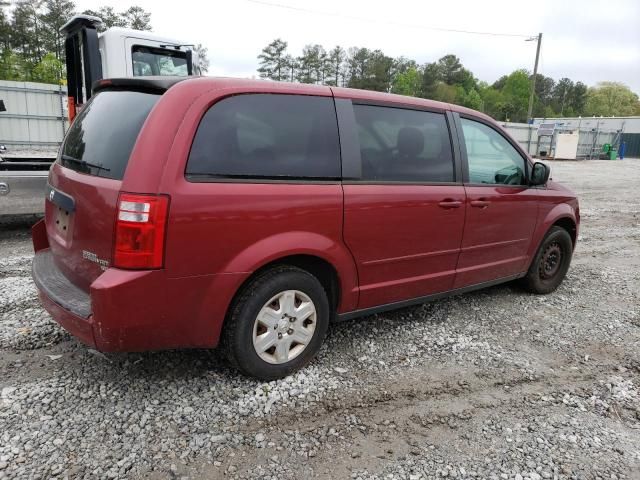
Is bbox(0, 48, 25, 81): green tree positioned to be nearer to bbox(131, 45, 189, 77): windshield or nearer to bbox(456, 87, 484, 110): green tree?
bbox(131, 45, 189, 77): windshield

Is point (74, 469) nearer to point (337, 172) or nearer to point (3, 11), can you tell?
point (337, 172)

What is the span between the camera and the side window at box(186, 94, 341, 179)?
8.72 ft

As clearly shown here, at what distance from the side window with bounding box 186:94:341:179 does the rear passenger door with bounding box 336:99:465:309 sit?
0.14 metres

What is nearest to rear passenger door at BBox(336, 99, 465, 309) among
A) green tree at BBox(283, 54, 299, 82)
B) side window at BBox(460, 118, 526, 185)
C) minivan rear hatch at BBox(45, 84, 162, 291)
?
side window at BBox(460, 118, 526, 185)

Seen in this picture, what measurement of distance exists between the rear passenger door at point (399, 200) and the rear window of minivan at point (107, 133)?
4.08 ft

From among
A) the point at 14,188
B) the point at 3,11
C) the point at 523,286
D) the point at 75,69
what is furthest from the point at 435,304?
the point at 3,11

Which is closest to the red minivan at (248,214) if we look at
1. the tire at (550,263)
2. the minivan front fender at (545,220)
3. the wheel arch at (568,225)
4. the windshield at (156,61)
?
the minivan front fender at (545,220)

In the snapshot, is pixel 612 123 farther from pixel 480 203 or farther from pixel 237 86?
pixel 237 86

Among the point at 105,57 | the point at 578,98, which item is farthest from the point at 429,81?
the point at 105,57

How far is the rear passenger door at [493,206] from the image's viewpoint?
3.99 metres

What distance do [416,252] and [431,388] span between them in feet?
3.21

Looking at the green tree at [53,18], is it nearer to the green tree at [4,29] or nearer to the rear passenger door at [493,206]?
the green tree at [4,29]

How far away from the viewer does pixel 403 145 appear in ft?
11.6

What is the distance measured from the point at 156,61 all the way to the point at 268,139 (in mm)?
6034
